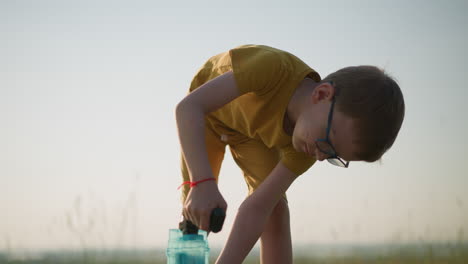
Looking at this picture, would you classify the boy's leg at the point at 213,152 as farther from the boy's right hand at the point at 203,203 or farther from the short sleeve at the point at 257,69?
the boy's right hand at the point at 203,203

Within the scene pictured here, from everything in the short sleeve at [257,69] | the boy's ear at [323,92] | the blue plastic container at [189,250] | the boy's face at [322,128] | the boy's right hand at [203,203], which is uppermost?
the short sleeve at [257,69]

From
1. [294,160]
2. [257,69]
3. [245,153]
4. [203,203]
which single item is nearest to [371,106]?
[257,69]

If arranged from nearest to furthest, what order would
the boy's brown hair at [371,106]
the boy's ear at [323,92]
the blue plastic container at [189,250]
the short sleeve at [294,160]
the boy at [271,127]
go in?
the blue plastic container at [189,250], the boy at [271,127], the boy's brown hair at [371,106], the boy's ear at [323,92], the short sleeve at [294,160]

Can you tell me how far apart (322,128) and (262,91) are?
0.43 meters

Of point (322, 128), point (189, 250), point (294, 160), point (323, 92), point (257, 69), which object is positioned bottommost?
point (189, 250)

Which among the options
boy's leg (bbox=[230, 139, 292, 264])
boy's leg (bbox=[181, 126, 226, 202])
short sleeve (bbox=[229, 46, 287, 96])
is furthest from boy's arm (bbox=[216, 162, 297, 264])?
short sleeve (bbox=[229, 46, 287, 96])

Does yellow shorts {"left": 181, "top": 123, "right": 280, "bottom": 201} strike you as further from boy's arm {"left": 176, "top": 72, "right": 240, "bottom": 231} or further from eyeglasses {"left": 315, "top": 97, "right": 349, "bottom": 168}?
boy's arm {"left": 176, "top": 72, "right": 240, "bottom": 231}

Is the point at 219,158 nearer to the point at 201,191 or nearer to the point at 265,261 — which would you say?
the point at 265,261

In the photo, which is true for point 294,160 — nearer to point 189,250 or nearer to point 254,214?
point 254,214

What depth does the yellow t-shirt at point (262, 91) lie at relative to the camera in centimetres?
280

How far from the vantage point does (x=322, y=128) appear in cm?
278

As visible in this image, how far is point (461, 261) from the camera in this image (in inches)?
213

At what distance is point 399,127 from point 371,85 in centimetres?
32

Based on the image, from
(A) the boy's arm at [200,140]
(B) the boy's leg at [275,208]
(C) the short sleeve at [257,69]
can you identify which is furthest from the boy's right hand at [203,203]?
(B) the boy's leg at [275,208]
